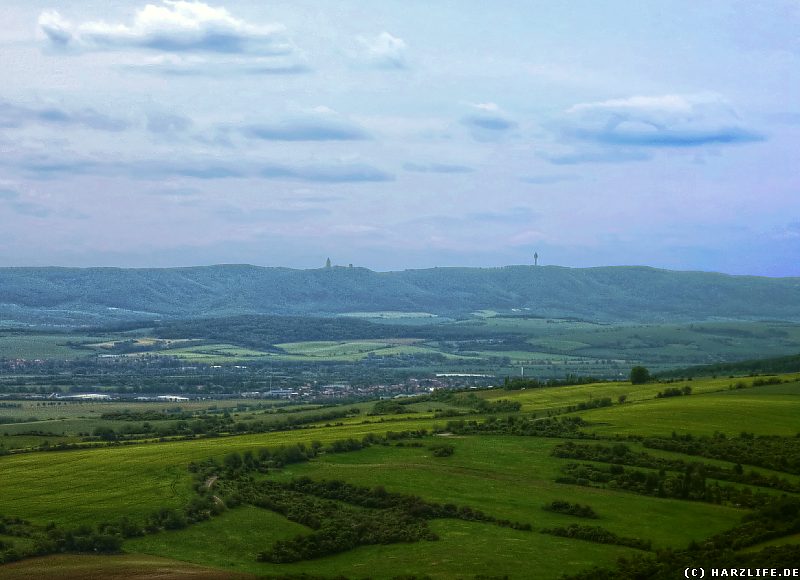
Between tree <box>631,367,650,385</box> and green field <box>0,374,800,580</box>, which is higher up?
tree <box>631,367,650,385</box>

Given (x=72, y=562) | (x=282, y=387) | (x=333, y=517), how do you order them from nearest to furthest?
(x=72, y=562), (x=333, y=517), (x=282, y=387)

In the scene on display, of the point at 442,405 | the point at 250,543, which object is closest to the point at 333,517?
the point at 250,543

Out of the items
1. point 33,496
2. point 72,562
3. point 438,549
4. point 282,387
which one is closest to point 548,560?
point 438,549

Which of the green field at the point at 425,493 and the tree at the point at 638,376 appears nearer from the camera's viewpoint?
the green field at the point at 425,493

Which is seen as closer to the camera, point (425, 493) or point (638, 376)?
point (425, 493)

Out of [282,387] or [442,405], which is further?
[282,387]

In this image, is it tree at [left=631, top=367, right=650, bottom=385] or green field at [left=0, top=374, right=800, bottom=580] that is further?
tree at [left=631, top=367, right=650, bottom=385]

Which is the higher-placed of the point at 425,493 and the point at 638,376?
the point at 638,376

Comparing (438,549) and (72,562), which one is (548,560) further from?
(72,562)

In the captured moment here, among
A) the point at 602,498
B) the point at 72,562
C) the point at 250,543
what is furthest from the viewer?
the point at 602,498

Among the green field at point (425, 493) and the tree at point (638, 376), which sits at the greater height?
the tree at point (638, 376)

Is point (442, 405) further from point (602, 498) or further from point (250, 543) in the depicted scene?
point (250, 543)
